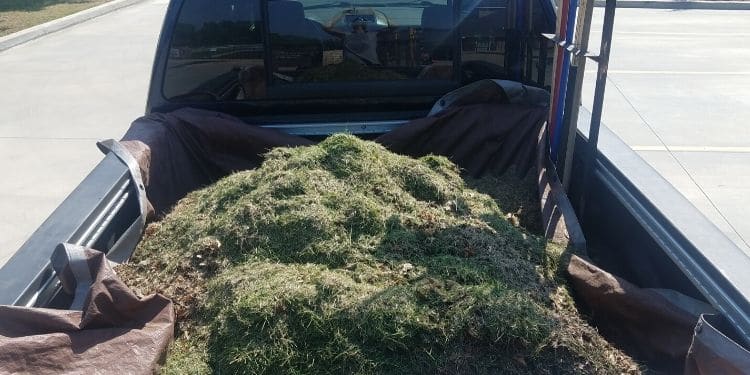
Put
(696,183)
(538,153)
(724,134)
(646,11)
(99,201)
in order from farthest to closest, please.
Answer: (646,11) → (724,134) → (696,183) → (538,153) → (99,201)

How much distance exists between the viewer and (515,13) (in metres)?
3.62

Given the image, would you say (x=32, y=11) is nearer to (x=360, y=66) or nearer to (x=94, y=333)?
(x=360, y=66)

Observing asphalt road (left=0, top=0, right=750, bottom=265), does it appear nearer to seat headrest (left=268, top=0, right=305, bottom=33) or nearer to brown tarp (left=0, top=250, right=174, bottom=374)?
seat headrest (left=268, top=0, right=305, bottom=33)

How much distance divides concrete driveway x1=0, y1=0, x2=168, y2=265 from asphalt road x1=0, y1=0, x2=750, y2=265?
0.05 feet

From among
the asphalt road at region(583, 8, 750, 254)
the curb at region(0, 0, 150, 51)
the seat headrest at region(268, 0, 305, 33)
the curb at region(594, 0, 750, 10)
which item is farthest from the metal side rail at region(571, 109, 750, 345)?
the curb at region(594, 0, 750, 10)

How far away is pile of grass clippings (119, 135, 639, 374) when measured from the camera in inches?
83.4

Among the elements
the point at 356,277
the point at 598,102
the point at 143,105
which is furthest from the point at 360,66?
the point at 143,105

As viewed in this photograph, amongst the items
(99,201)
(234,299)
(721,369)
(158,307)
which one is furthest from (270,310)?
(721,369)

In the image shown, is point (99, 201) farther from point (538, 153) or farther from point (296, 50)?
point (538, 153)

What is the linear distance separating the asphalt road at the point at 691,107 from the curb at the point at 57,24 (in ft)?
33.1

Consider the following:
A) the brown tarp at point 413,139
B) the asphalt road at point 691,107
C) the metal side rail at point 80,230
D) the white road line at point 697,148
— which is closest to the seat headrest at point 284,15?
the brown tarp at point 413,139

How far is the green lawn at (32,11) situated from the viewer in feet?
46.5

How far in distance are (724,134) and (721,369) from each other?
687 centimetres

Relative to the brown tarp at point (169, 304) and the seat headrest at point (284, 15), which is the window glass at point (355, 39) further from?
the brown tarp at point (169, 304)
